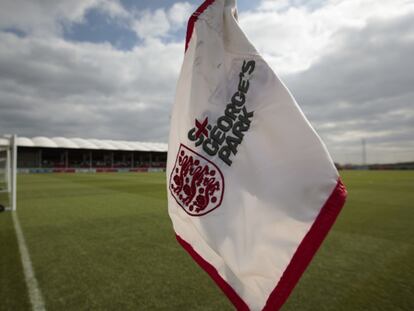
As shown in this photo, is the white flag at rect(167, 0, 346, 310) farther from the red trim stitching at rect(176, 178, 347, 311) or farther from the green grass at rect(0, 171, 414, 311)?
the green grass at rect(0, 171, 414, 311)

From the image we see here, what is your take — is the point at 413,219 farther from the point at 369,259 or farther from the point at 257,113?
the point at 257,113

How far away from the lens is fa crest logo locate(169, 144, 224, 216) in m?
1.32

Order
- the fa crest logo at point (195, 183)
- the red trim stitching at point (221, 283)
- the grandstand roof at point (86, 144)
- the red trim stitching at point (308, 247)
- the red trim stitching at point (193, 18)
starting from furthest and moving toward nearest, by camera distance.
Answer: the grandstand roof at point (86, 144)
the red trim stitching at point (193, 18)
the fa crest logo at point (195, 183)
the red trim stitching at point (221, 283)
the red trim stitching at point (308, 247)

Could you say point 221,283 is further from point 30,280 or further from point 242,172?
point 30,280

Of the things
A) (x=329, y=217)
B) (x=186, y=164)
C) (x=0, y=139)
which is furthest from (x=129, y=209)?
(x=329, y=217)

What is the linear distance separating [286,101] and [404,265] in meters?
3.63

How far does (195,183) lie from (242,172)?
0.85 ft

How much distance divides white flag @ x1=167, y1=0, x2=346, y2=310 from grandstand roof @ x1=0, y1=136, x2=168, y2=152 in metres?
50.9

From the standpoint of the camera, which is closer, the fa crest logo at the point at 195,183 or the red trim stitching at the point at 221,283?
the red trim stitching at the point at 221,283

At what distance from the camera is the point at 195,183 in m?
1.39

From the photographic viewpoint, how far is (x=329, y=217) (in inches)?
42.0

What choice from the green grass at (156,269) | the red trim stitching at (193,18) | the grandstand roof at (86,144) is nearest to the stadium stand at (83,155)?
the grandstand roof at (86,144)

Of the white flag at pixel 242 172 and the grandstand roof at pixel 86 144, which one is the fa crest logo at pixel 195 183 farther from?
the grandstand roof at pixel 86 144

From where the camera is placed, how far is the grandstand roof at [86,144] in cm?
4682
